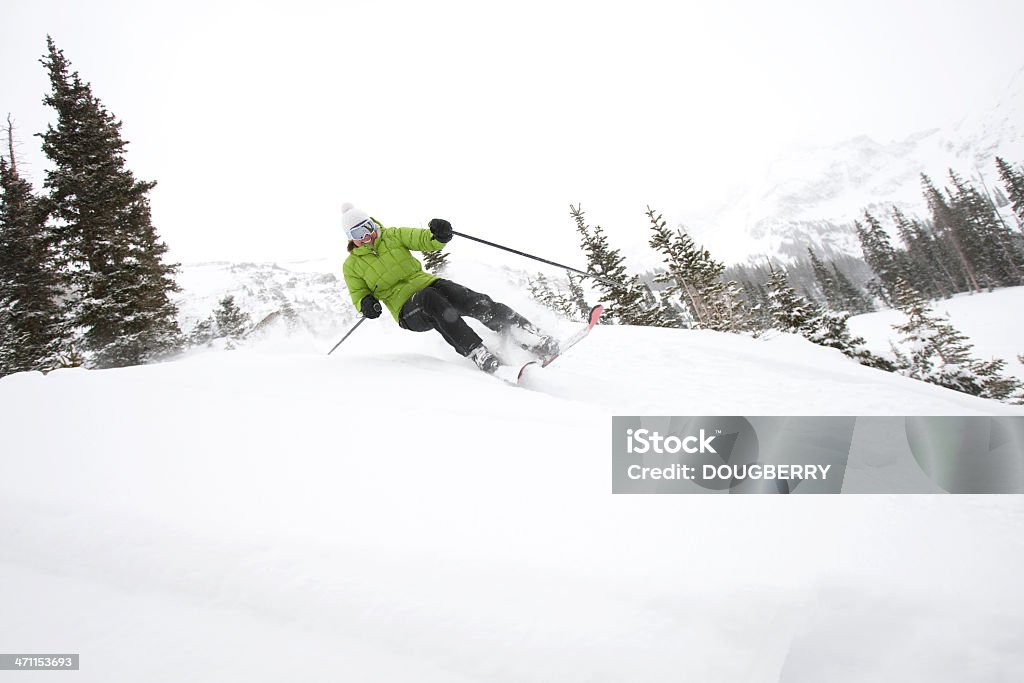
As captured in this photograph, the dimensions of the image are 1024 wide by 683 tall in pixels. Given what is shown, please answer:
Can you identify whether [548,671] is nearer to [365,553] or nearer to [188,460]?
[365,553]

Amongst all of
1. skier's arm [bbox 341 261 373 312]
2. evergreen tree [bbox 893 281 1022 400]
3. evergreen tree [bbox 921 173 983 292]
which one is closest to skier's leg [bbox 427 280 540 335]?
skier's arm [bbox 341 261 373 312]

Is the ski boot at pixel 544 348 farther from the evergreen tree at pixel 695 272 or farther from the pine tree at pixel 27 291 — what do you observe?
the evergreen tree at pixel 695 272

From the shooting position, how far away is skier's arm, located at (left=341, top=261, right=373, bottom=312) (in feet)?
16.5

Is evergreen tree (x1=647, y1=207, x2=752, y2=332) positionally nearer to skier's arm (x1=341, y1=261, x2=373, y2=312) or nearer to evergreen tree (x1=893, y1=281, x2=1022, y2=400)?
evergreen tree (x1=893, y1=281, x2=1022, y2=400)

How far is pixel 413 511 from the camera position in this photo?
1699 millimetres

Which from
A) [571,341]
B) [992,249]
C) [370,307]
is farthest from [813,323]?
[992,249]

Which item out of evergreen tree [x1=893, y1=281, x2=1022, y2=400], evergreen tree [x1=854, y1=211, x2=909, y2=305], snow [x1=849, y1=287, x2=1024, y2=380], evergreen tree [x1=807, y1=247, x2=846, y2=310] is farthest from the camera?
evergreen tree [x1=807, y1=247, x2=846, y2=310]

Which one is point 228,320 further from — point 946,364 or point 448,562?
point 946,364

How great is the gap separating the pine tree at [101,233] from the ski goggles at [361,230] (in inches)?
366

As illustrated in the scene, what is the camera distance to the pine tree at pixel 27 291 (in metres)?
10.1

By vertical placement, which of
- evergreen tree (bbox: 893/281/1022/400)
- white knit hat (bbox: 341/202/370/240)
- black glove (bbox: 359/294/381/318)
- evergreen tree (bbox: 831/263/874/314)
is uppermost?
white knit hat (bbox: 341/202/370/240)

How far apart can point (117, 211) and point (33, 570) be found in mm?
13911

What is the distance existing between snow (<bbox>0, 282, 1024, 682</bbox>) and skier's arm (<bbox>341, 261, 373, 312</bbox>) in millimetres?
2730

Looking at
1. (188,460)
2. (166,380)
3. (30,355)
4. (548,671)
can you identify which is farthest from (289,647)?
(30,355)
